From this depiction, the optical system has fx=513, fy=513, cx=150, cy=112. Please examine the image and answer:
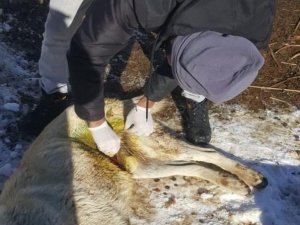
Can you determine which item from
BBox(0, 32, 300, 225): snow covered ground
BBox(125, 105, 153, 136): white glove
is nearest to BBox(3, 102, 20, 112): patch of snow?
BBox(0, 32, 300, 225): snow covered ground

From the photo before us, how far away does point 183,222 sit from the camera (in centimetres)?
291

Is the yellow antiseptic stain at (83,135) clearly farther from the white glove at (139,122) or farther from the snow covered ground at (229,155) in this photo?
the snow covered ground at (229,155)

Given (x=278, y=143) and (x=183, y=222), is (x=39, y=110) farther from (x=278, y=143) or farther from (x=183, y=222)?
(x=278, y=143)

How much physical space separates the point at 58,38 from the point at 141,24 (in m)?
0.95

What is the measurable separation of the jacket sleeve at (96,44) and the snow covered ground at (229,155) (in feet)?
2.30

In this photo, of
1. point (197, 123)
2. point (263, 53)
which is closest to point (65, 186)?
point (197, 123)

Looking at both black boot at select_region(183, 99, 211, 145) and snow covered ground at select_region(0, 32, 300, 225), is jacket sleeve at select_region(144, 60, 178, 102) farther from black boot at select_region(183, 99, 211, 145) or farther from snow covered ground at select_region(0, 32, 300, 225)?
snow covered ground at select_region(0, 32, 300, 225)

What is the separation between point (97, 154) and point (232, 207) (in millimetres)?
851

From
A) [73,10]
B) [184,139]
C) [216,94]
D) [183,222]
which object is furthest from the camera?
[184,139]

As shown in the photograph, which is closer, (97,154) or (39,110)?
(97,154)

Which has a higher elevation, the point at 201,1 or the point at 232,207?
the point at 201,1

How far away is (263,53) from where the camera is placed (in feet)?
13.7

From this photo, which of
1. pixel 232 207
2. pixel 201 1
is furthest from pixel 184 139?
→ pixel 201 1

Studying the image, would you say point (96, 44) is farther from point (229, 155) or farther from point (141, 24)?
point (229, 155)
